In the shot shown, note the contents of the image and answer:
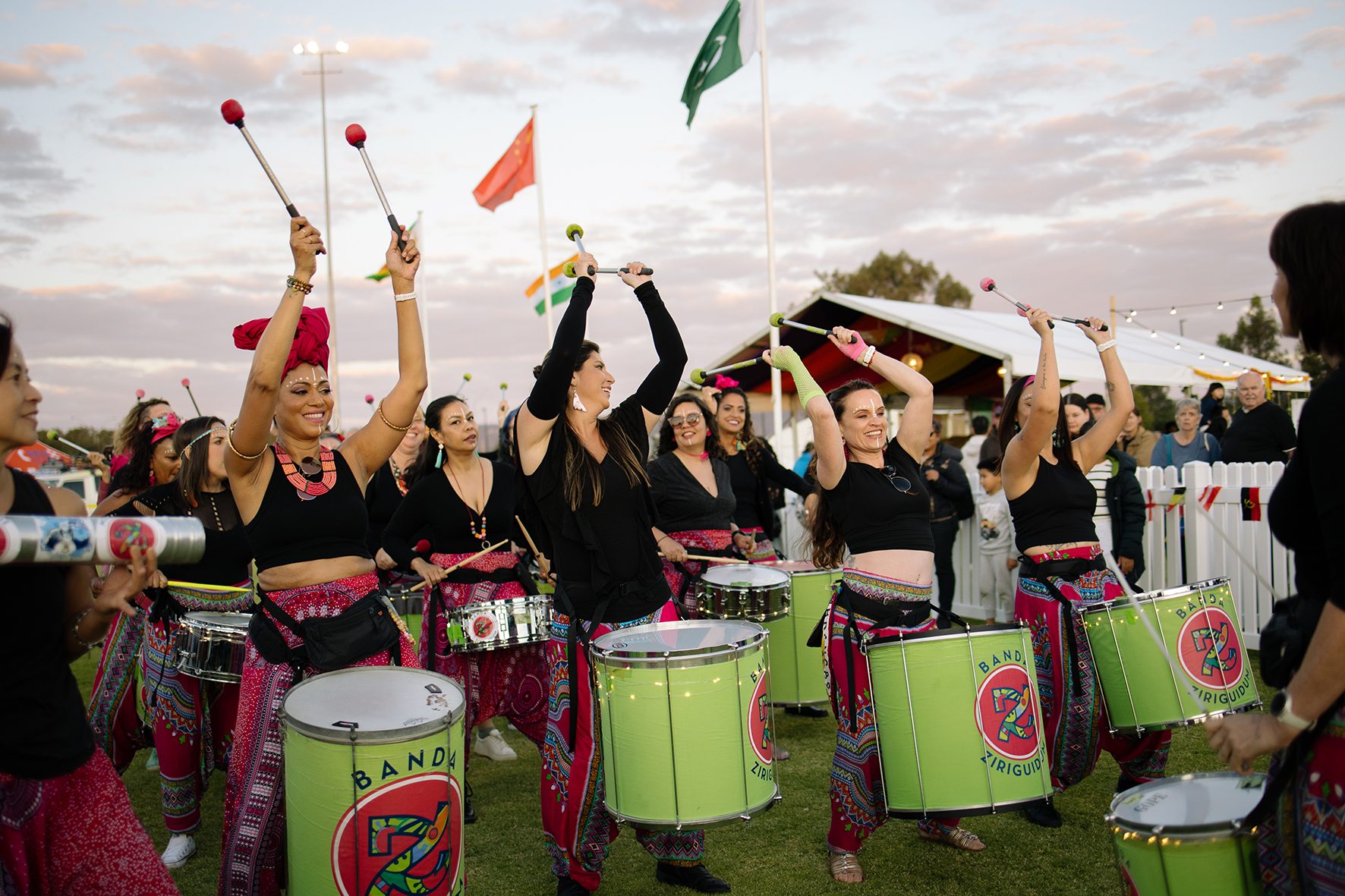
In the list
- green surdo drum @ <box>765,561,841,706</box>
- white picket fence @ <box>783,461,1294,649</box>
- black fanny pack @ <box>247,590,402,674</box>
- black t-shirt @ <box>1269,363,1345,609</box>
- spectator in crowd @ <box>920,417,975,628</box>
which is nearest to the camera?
black t-shirt @ <box>1269,363,1345,609</box>

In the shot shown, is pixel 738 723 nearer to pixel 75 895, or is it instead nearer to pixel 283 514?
pixel 283 514

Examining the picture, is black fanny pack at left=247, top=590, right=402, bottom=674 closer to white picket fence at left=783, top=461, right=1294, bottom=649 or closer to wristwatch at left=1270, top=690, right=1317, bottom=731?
wristwatch at left=1270, top=690, right=1317, bottom=731

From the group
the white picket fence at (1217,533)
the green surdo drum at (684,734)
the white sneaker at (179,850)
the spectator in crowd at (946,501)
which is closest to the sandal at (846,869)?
the green surdo drum at (684,734)

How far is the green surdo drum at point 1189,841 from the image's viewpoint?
1939mm

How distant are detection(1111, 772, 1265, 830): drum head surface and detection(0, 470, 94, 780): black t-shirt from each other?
2.41m

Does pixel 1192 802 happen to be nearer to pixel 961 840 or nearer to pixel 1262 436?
pixel 961 840

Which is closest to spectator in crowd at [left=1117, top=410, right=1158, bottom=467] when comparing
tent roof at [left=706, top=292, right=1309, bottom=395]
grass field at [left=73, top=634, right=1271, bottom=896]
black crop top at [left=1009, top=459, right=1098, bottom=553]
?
tent roof at [left=706, top=292, right=1309, bottom=395]

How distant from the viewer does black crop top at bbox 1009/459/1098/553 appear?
4.18 metres

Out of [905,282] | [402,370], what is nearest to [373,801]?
[402,370]

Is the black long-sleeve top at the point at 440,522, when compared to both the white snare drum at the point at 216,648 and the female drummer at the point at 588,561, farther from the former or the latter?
the female drummer at the point at 588,561

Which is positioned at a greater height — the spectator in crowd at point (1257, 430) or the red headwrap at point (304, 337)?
the red headwrap at point (304, 337)

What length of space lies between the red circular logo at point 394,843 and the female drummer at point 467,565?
216cm

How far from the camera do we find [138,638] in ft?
15.9

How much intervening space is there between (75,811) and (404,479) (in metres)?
4.66
